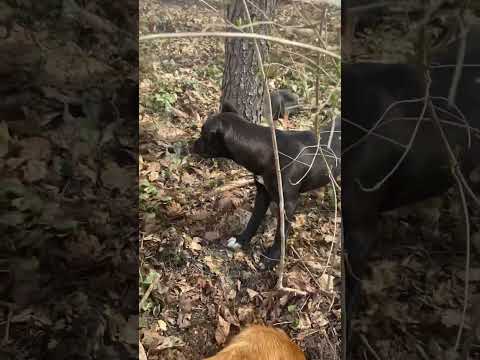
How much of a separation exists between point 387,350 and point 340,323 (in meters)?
0.19

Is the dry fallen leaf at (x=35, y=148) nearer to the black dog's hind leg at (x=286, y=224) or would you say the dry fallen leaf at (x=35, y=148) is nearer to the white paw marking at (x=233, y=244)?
the white paw marking at (x=233, y=244)

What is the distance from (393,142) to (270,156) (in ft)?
1.35

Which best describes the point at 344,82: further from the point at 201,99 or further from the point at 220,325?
the point at 220,325

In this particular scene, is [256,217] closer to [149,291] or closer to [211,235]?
[211,235]

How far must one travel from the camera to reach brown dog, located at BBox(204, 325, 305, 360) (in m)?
1.39

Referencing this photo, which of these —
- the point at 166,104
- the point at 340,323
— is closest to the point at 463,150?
the point at 340,323

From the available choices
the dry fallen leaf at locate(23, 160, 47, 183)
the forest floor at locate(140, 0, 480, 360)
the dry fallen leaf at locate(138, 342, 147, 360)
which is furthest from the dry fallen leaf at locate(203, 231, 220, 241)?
the dry fallen leaf at locate(23, 160, 47, 183)

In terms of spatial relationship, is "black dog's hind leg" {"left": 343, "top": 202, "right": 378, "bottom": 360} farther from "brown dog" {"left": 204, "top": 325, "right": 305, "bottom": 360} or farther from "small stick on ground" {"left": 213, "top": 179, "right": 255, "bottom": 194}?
"small stick on ground" {"left": 213, "top": 179, "right": 255, "bottom": 194}

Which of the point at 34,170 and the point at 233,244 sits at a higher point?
the point at 34,170

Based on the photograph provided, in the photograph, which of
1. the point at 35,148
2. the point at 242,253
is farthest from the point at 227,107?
the point at 35,148

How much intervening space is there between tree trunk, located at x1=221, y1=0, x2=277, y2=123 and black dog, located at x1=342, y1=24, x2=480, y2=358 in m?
0.28

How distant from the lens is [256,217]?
1.46 m

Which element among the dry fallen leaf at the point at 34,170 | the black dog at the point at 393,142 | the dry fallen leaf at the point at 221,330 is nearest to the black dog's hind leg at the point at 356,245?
the black dog at the point at 393,142

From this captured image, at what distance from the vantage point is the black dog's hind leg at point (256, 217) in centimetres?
146
